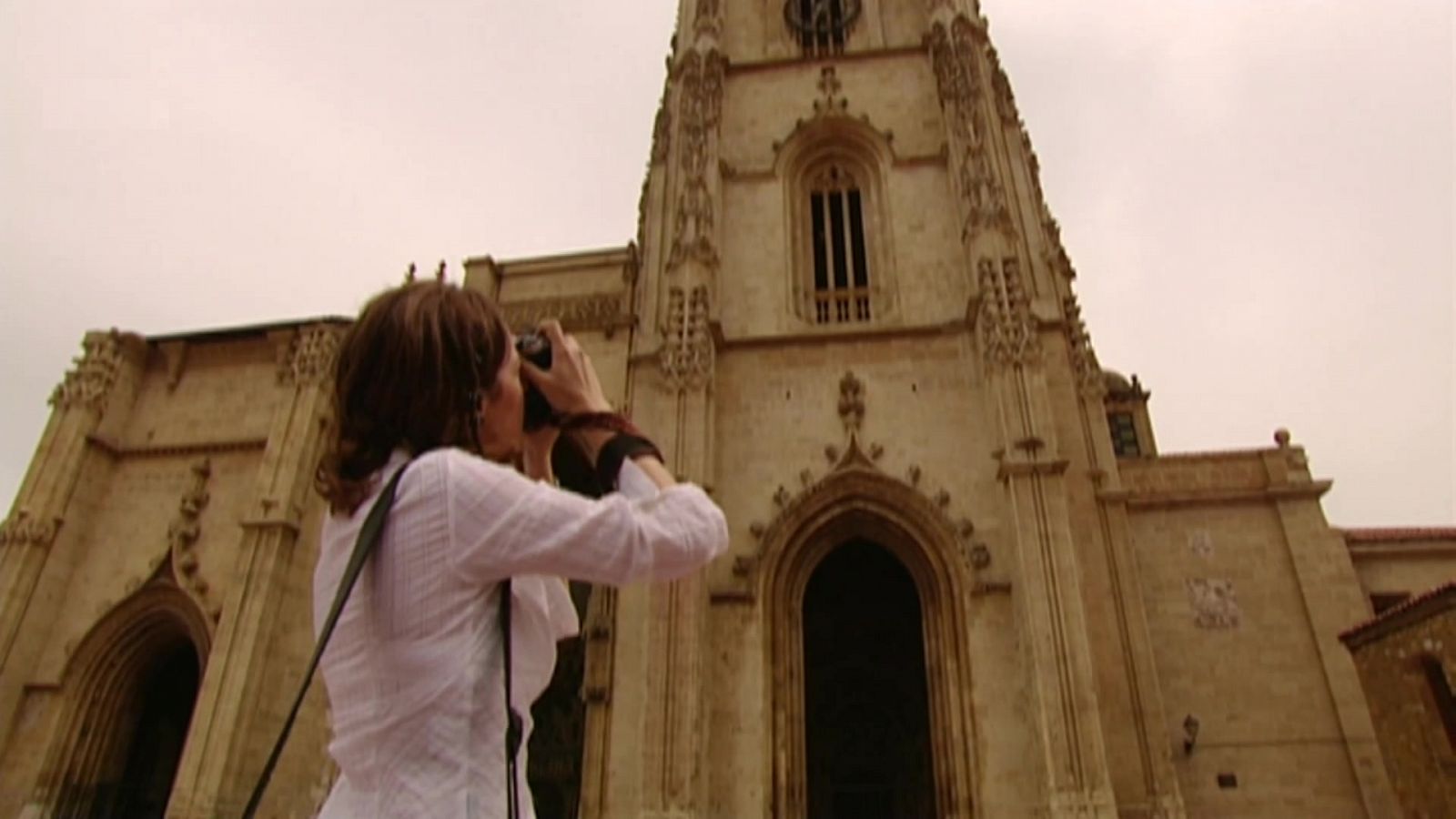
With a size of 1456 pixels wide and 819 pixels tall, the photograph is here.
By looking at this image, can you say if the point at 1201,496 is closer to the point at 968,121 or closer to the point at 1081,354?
the point at 1081,354

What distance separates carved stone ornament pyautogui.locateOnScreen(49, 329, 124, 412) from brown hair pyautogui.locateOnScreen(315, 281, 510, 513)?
19131 millimetres

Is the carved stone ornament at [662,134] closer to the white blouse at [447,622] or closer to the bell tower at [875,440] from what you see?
the bell tower at [875,440]

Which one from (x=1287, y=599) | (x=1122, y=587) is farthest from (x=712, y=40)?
(x=1287, y=599)

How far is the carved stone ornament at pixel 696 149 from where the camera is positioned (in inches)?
577

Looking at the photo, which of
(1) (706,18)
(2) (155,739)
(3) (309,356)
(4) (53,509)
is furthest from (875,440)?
(4) (53,509)

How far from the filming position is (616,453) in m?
1.78

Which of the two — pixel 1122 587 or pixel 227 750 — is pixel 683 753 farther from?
pixel 227 750

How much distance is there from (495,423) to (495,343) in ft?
0.52

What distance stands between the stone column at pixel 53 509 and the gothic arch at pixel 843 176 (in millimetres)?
13451

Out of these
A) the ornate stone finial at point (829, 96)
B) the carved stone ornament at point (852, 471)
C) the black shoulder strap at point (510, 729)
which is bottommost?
the black shoulder strap at point (510, 729)

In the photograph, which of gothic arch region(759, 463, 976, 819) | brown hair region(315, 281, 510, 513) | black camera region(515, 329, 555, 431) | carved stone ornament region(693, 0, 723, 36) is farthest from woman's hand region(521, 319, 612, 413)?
carved stone ornament region(693, 0, 723, 36)

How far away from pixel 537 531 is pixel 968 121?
1540 centimetres

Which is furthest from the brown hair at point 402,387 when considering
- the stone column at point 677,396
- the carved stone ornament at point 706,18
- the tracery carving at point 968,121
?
the carved stone ornament at point 706,18

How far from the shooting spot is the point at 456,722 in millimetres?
1416
